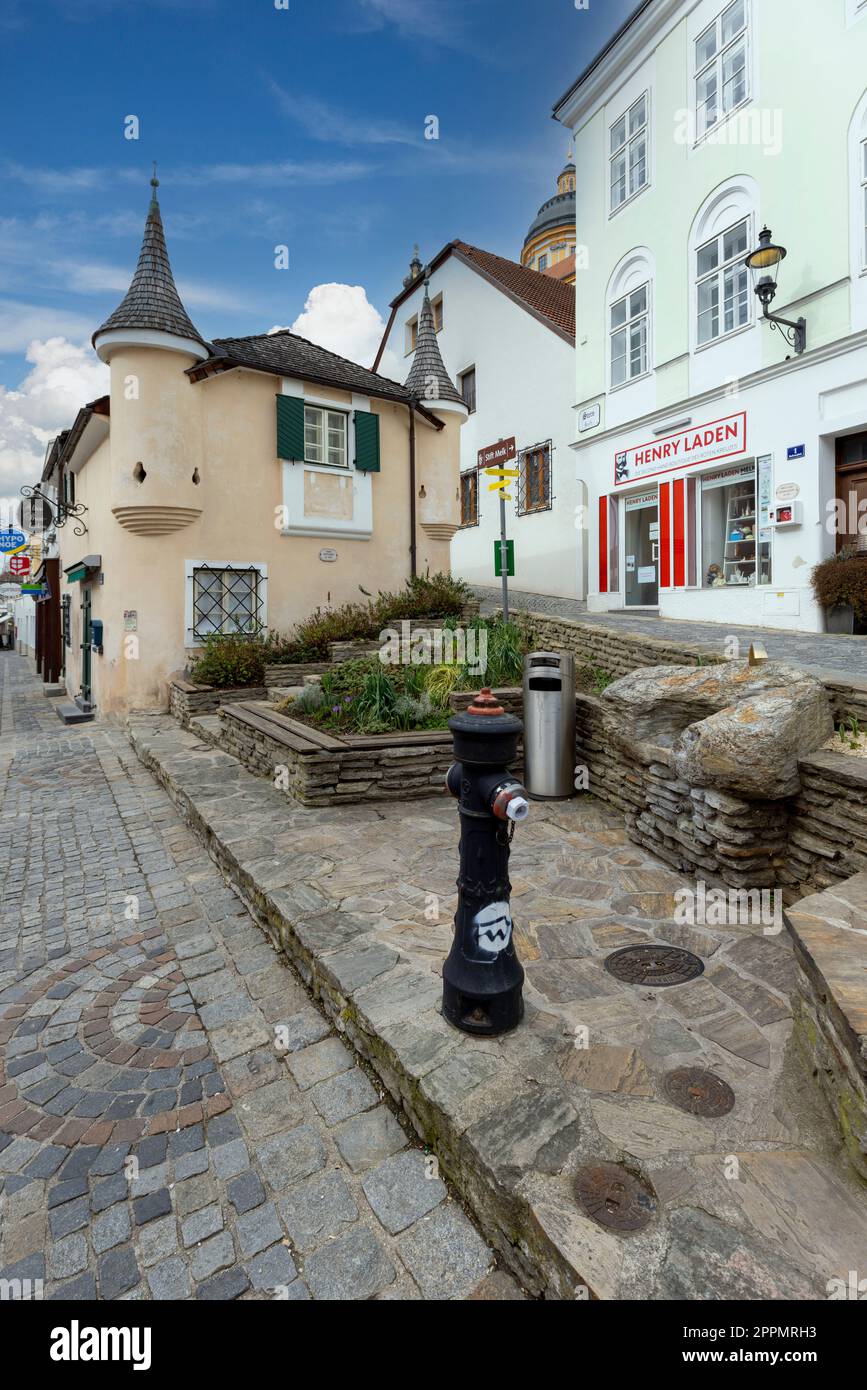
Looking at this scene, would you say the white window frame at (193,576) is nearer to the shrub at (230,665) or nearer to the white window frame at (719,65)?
the shrub at (230,665)

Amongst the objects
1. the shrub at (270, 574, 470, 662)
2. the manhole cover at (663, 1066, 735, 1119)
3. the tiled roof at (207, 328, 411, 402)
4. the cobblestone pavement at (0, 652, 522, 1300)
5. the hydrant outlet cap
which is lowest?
the cobblestone pavement at (0, 652, 522, 1300)

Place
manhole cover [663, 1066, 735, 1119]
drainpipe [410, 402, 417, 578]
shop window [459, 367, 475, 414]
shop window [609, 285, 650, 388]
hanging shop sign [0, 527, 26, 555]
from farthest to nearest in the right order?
hanging shop sign [0, 527, 26, 555]
shop window [459, 367, 475, 414]
drainpipe [410, 402, 417, 578]
shop window [609, 285, 650, 388]
manhole cover [663, 1066, 735, 1119]

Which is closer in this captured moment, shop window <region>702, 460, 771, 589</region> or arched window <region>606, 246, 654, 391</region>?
shop window <region>702, 460, 771, 589</region>

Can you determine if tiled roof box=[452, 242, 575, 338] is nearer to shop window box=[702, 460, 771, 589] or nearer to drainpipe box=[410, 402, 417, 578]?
drainpipe box=[410, 402, 417, 578]

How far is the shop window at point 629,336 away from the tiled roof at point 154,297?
822 cm

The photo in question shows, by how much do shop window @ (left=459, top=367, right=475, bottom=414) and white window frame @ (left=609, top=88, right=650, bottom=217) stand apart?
637cm

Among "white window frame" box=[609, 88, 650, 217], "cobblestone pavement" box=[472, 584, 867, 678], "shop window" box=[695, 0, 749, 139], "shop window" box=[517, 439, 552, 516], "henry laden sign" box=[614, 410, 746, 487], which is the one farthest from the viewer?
"shop window" box=[517, 439, 552, 516]

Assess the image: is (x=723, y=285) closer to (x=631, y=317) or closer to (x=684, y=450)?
(x=631, y=317)

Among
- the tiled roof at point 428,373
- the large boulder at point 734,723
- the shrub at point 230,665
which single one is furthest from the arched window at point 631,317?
the large boulder at point 734,723

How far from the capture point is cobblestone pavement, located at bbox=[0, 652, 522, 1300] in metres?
1.91

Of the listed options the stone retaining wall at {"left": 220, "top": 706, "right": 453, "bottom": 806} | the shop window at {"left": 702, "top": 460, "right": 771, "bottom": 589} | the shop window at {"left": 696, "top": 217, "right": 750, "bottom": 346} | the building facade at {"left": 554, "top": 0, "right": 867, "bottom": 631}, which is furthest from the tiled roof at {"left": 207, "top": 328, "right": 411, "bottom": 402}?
the stone retaining wall at {"left": 220, "top": 706, "right": 453, "bottom": 806}

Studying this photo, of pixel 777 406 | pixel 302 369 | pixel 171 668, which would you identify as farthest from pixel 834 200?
pixel 171 668

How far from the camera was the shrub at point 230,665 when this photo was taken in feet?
34.8

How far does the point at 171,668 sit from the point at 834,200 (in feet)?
39.3
